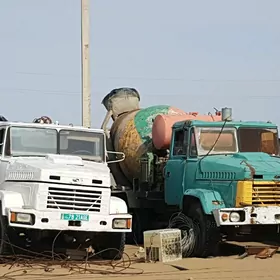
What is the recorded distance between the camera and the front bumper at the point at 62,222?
11.1 m

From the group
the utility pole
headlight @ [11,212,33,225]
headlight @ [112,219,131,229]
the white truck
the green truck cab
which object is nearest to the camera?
headlight @ [11,212,33,225]

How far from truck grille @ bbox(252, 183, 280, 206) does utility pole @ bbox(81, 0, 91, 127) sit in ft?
23.8

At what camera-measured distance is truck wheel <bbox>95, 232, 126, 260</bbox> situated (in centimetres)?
1245

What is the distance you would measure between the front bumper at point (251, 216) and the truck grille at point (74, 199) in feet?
6.96

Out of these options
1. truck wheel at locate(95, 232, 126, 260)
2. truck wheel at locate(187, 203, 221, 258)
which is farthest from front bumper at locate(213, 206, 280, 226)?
truck wheel at locate(95, 232, 126, 260)

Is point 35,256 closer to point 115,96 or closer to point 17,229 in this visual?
point 17,229

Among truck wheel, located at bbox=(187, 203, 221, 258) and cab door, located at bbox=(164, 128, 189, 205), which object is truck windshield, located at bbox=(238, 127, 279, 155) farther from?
truck wheel, located at bbox=(187, 203, 221, 258)

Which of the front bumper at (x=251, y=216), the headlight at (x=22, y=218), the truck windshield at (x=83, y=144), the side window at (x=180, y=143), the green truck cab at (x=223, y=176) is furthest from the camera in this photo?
the side window at (x=180, y=143)

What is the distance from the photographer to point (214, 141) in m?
13.9

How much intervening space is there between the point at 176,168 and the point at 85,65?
610 cm

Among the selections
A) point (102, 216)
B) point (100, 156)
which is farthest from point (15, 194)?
point (100, 156)

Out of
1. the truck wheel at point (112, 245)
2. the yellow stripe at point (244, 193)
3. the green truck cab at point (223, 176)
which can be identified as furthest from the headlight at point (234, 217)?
the truck wheel at point (112, 245)

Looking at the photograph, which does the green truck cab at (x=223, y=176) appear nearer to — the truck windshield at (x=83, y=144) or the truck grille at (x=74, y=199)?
the truck windshield at (x=83, y=144)

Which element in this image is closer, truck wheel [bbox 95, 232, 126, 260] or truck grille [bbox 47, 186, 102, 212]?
truck grille [bbox 47, 186, 102, 212]
